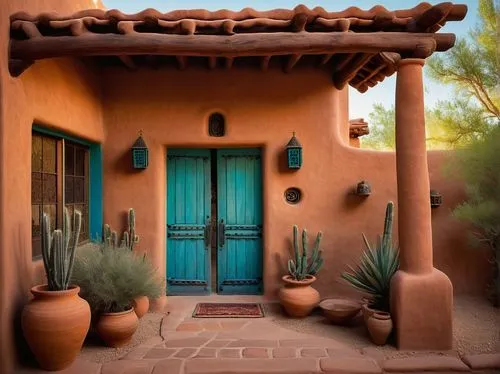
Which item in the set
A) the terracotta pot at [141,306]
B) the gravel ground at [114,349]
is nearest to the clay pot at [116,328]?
the gravel ground at [114,349]

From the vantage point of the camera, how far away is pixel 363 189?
19.4ft

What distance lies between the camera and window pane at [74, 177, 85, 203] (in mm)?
5633

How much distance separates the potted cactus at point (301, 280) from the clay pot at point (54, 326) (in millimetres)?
2620

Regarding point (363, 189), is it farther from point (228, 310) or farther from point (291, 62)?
point (228, 310)

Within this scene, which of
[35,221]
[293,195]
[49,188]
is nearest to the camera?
[35,221]

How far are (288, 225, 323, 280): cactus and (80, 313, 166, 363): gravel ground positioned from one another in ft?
6.43

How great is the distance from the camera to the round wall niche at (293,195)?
244 inches

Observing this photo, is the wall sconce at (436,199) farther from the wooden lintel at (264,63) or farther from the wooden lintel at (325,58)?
the wooden lintel at (264,63)

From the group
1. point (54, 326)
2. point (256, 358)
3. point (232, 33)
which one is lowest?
A: point (256, 358)

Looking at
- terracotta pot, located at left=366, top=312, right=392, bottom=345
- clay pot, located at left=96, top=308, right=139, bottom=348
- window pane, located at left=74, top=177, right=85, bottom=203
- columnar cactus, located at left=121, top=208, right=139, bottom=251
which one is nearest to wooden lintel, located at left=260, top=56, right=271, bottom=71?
columnar cactus, located at left=121, top=208, right=139, bottom=251

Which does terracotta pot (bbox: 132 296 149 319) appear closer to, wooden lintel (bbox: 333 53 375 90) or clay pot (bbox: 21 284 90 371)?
clay pot (bbox: 21 284 90 371)

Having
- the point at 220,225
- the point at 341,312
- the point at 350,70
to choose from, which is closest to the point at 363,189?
the point at 350,70

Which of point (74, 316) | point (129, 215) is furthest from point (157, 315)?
point (74, 316)

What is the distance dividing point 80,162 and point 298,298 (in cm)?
367
